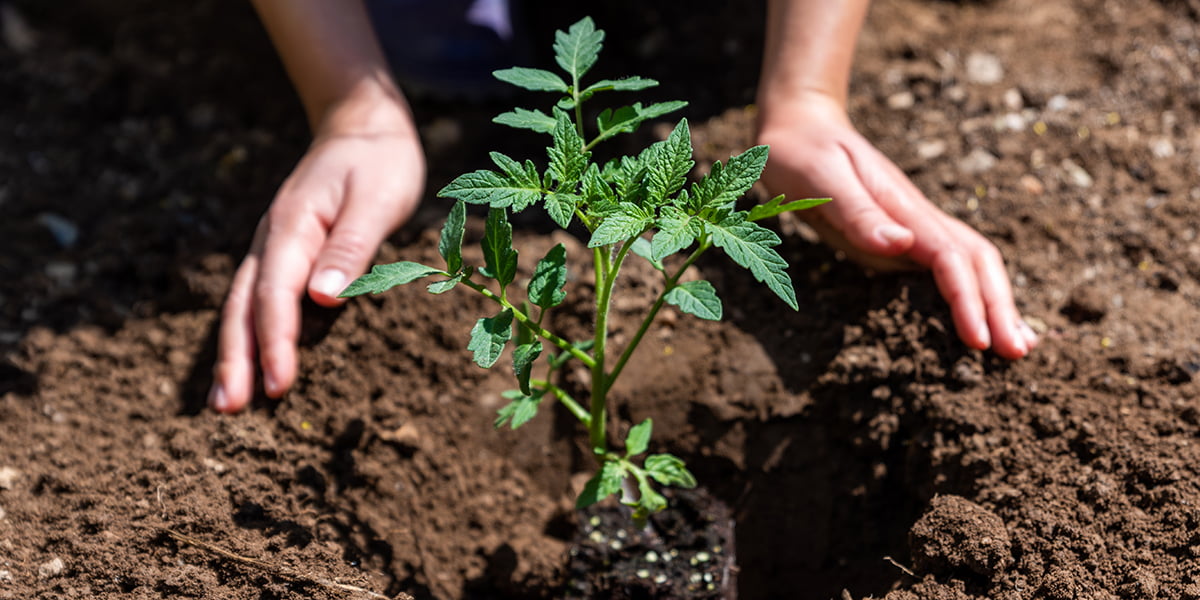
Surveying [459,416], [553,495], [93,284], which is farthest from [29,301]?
[553,495]

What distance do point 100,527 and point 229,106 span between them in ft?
5.83

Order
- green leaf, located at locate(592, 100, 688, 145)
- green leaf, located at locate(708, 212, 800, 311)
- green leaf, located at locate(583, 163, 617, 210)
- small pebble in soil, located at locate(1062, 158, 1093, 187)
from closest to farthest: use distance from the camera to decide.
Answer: green leaf, located at locate(708, 212, 800, 311) < green leaf, located at locate(583, 163, 617, 210) < green leaf, located at locate(592, 100, 688, 145) < small pebble in soil, located at locate(1062, 158, 1093, 187)

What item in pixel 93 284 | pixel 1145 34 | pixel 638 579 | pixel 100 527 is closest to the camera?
pixel 100 527

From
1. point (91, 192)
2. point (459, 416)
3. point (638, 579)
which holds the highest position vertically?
point (91, 192)

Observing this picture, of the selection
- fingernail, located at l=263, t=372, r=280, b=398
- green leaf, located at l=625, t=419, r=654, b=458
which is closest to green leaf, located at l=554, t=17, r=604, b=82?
green leaf, located at l=625, t=419, r=654, b=458

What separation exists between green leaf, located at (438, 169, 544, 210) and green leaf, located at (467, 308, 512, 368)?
19 cm

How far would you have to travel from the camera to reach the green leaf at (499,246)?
150 cm

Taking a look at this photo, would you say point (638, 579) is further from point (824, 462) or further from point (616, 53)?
point (616, 53)

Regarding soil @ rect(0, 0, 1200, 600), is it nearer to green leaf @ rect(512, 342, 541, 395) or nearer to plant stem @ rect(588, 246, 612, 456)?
plant stem @ rect(588, 246, 612, 456)

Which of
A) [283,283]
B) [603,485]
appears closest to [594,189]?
[603,485]

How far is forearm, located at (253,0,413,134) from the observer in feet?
8.19

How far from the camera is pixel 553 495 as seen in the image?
225 cm

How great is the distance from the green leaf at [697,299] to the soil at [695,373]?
30.4 inches

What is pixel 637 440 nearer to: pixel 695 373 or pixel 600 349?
pixel 600 349
